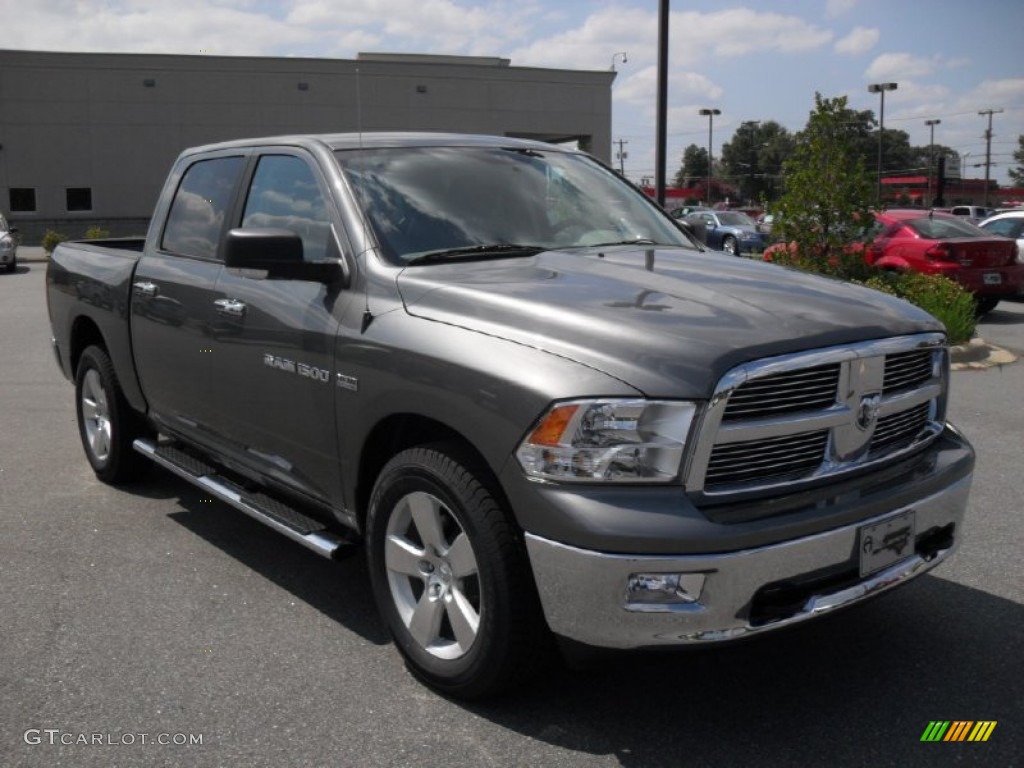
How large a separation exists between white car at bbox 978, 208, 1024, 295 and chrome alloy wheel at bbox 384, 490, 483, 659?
16.6 meters

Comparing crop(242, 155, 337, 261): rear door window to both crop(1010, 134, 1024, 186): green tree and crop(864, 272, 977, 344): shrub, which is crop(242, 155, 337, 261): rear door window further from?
crop(1010, 134, 1024, 186): green tree

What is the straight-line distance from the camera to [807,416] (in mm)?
3127

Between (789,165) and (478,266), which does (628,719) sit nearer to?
(478,266)

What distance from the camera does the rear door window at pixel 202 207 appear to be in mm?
4996

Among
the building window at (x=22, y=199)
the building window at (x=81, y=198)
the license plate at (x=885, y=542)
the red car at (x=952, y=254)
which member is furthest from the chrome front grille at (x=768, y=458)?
the building window at (x=22, y=199)

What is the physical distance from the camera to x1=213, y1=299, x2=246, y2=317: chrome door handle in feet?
14.5

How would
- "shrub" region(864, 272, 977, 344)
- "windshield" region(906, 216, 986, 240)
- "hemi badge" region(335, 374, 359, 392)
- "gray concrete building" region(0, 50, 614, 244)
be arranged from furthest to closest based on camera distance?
"gray concrete building" region(0, 50, 614, 244)
"windshield" region(906, 216, 986, 240)
"shrub" region(864, 272, 977, 344)
"hemi badge" region(335, 374, 359, 392)

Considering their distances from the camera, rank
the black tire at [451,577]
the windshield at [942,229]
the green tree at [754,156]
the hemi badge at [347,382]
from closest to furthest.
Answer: the black tire at [451,577] → the hemi badge at [347,382] → the windshield at [942,229] → the green tree at [754,156]

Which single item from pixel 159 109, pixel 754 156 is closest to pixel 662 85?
pixel 159 109

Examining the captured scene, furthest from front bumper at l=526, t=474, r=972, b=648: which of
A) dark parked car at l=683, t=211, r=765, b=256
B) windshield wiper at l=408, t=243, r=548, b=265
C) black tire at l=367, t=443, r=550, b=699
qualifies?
dark parked car at l=683, t=211, r=765, b=256

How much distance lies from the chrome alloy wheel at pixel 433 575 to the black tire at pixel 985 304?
43.8ft

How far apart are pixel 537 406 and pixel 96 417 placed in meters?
4.24

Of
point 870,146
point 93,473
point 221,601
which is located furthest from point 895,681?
point 870,146

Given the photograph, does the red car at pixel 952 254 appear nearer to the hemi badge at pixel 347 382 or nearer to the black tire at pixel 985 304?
the black tire at pixel 985 304
